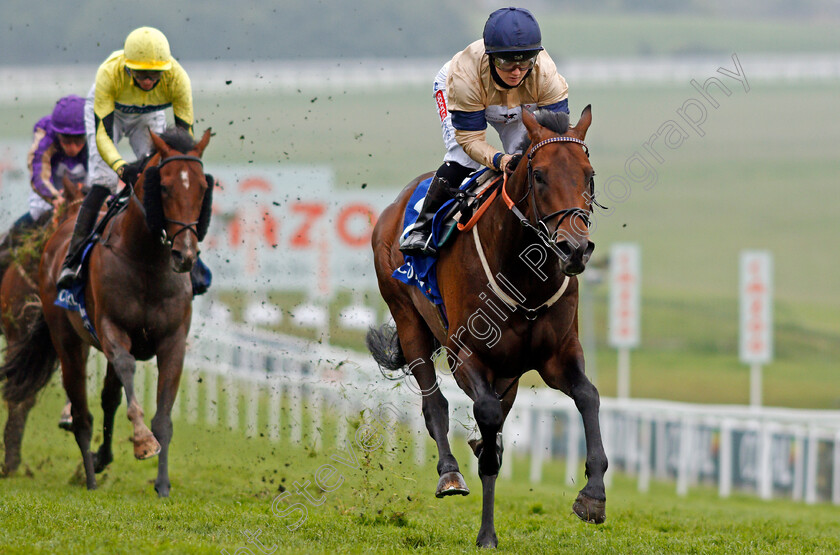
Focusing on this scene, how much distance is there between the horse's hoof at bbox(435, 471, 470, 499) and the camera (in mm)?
5266

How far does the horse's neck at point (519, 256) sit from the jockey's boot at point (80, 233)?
3103 millimetres

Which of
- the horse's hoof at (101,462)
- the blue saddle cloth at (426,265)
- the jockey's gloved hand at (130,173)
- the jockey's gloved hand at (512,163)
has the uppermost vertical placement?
the jockey's gloved hand at (130,173)

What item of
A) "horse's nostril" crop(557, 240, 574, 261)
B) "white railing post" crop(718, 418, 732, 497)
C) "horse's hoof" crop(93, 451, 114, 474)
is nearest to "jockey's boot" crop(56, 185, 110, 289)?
"horse's hoof" crop(93, 451, 114, 474)

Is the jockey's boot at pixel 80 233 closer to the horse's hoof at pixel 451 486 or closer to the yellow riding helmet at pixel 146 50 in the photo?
the yellow riding helmet at pixel 146 50

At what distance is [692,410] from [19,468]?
308 inches

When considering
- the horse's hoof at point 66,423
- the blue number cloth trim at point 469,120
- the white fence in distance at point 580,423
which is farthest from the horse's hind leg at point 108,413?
the white fence in distance at point 580,423

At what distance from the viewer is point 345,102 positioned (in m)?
57.9

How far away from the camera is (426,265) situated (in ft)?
19.0

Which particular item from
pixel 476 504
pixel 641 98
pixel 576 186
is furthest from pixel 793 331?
pixel 576 186

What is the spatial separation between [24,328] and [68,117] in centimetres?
161

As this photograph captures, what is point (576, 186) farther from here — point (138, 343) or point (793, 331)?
point (793, 331)

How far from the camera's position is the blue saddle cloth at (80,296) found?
717cm

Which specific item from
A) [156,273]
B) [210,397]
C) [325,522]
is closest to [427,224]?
[325,522]

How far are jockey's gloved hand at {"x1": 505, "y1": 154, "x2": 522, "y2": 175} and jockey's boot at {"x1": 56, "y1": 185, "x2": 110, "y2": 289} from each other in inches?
127
